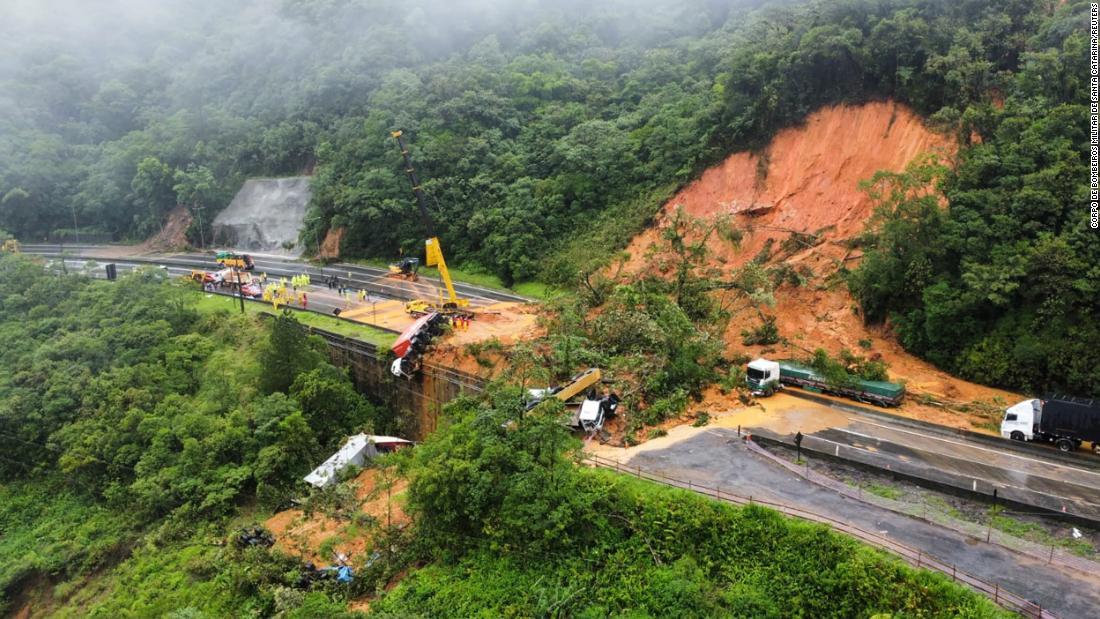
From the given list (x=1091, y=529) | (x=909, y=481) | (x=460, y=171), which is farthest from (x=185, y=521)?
(x=460, y=171)

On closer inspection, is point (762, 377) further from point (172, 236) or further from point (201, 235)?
point (172, 236)

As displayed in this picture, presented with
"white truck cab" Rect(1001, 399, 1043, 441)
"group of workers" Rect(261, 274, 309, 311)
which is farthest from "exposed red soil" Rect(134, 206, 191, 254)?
"white truck cab" Rect(1001, 399, 1043, 441)

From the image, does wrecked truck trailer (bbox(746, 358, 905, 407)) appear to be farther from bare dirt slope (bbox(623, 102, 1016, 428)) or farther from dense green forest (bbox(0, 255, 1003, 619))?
dense green forest (bbox(0, 255, 1003, 619))

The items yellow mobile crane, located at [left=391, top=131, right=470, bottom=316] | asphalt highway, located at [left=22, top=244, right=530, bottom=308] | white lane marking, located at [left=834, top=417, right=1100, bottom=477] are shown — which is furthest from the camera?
asphalt highway, located at [left=22, top=244, right=530, bottom=308]

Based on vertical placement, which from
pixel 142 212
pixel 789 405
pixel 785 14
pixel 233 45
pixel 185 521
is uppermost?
pixel 233 45

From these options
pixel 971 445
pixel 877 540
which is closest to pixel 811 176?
pixel 971 445

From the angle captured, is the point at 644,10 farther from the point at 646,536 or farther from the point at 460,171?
the point at 646,536

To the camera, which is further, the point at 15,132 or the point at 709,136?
the point at 15,132

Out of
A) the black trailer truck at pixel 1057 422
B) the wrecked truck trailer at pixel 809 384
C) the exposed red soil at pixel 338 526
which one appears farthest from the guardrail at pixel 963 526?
the exposed red soil at pixel 338 526
